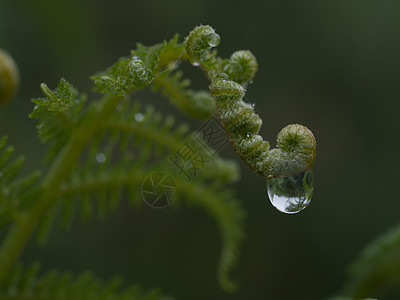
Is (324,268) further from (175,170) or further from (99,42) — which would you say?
(175,170)

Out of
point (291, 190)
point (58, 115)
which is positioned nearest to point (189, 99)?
point (58, 115)

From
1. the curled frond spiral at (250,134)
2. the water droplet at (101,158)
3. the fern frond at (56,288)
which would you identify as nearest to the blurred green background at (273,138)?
the water droplet at (101,158)

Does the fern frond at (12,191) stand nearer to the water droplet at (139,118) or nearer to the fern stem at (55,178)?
the fern stem at (55,178)

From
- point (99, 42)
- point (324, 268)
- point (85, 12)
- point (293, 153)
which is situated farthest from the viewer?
point (324, 268)

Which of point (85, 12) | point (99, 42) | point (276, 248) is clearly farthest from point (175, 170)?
point (276, 248)

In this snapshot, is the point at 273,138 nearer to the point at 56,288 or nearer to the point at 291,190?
the point at 56,288

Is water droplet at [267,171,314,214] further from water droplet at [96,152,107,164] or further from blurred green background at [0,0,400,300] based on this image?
blurred green background at [0,0,400,300]
